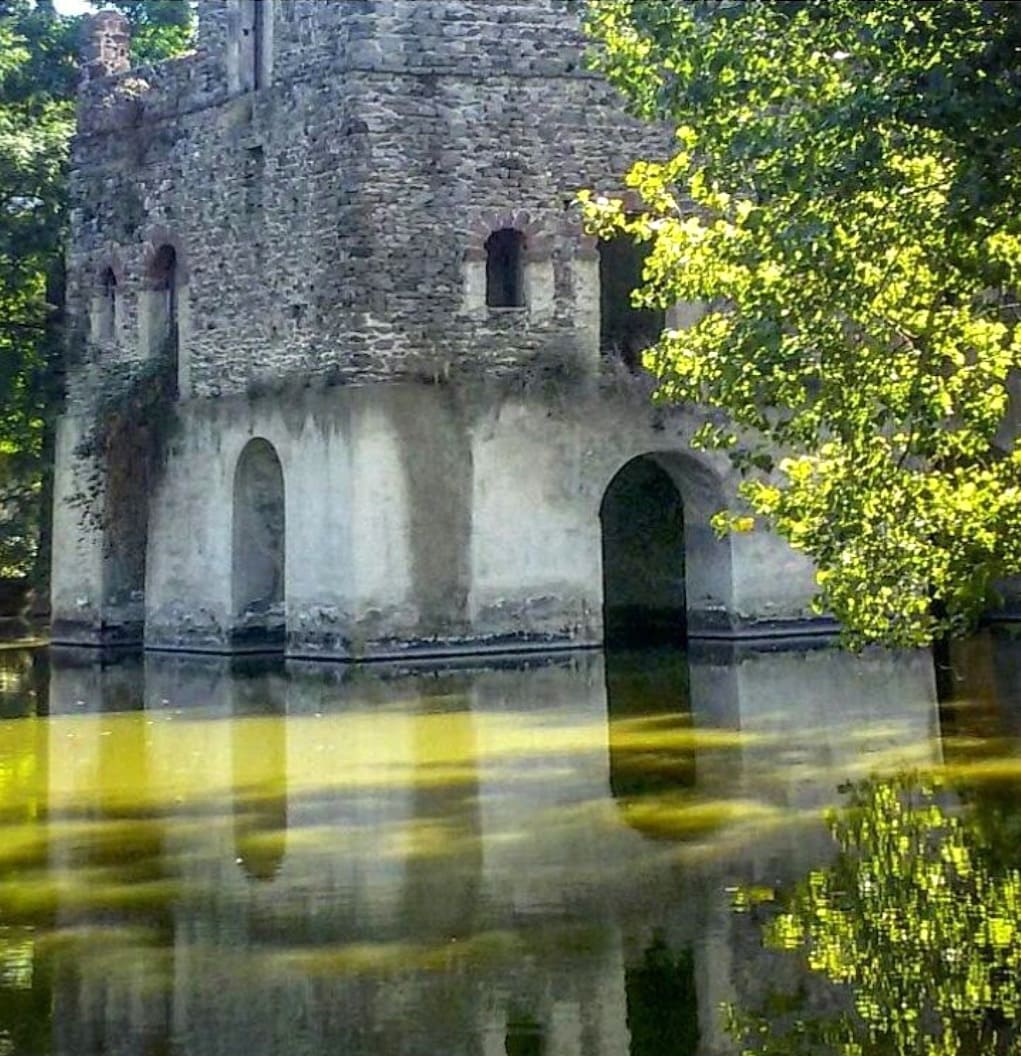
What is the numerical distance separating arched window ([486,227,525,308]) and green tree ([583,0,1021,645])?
903 centimetres

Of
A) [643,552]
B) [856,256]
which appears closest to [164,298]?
[643,552]

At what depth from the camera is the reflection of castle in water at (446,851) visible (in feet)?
20.7

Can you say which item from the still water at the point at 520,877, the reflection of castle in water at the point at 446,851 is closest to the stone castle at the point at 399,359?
the reflection of castle in water at the point at 446,851

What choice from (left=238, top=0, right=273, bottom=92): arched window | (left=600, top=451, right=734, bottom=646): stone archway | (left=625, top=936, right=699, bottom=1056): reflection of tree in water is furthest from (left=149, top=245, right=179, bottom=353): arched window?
(left=625, top=936, right=699, bottom=1056): reflection of tree in water

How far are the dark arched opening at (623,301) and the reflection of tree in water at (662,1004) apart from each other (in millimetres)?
14570

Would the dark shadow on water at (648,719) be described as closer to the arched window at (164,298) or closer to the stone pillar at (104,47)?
the arched window at (164,298)

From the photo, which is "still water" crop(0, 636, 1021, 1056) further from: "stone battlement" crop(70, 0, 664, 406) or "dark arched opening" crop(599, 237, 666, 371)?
"dark arched opening" crop(599, 237, 666, 371)

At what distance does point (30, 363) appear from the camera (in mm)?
26656

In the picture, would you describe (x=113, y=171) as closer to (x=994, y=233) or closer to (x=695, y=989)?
(x=994, y=233)

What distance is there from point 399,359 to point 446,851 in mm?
11010

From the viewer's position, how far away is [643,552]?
23281 millimetres

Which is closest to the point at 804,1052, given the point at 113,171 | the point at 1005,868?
the point at 1005,868

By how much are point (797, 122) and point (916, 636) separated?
10.2 feet

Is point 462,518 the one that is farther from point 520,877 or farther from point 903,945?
point 903,945
